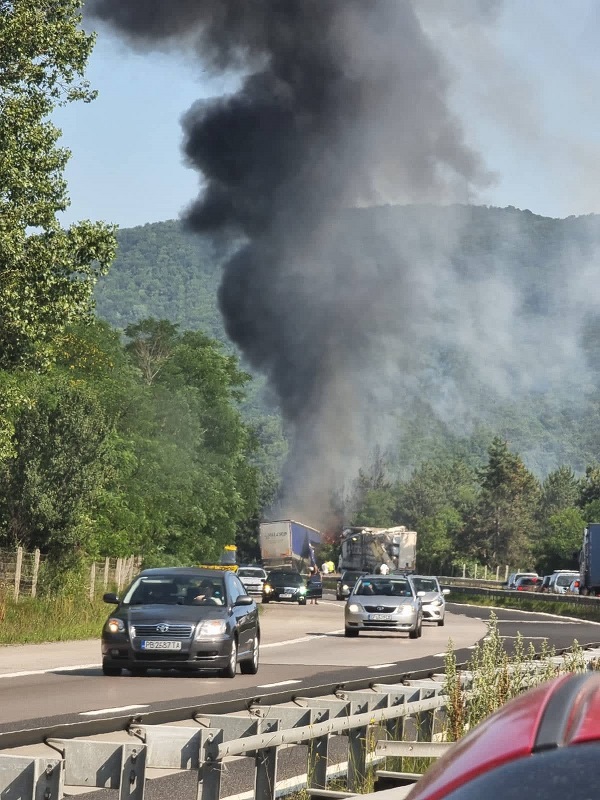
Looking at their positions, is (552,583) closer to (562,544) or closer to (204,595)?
(562,544)

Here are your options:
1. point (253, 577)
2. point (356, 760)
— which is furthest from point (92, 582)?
point (253, 577)

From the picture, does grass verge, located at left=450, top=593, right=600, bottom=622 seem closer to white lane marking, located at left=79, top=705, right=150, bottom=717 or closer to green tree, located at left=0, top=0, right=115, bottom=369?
green tree, located at left=0, top=0, right=115, bottom=369

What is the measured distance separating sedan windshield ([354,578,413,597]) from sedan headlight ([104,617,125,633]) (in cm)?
1564

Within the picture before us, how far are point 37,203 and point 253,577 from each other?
44715mm

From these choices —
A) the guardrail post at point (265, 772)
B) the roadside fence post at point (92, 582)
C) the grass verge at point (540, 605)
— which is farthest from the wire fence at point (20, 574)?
the guardrail post at point (265, 772)

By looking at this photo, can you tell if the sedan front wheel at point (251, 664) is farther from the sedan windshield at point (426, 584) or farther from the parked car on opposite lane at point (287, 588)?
the parked car on opposite lane at point (287, 588)

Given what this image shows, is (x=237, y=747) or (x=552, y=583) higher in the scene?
(x=552, y=583)

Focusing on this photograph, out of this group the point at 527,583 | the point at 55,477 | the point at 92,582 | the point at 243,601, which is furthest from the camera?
the point at 527,583

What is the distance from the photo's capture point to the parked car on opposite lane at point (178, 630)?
20.1 m

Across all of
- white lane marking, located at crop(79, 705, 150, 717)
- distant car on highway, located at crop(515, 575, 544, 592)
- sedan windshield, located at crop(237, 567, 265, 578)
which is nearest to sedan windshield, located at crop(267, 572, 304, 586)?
sedan windshield, located at crop(237, 567, 265, 578)

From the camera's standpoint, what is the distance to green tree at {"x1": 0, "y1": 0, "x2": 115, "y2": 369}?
2683cm

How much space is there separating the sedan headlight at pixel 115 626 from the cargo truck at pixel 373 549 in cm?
5950

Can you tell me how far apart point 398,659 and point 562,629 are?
52.9 ft

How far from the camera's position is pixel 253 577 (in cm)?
7056
